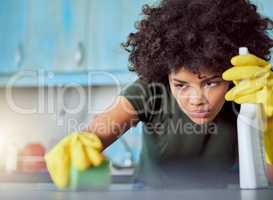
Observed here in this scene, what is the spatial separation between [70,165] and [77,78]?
1.81 meters

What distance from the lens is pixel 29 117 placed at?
279cm

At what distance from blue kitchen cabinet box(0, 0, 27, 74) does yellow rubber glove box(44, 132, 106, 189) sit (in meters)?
1.92

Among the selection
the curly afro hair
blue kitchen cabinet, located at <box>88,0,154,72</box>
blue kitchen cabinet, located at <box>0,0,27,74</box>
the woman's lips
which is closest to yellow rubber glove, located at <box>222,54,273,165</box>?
the curly afro hair

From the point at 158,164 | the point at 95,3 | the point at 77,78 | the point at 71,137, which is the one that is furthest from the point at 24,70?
the point at 71,137

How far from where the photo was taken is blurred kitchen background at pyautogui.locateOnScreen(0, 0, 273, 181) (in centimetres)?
245

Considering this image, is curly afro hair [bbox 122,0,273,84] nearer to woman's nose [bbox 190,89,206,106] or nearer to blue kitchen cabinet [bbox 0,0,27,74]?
woman's nose [bbox 190,89,206,106]

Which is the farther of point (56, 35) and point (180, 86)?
point (56, 35)

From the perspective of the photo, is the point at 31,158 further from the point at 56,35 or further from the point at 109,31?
the point at 109,31

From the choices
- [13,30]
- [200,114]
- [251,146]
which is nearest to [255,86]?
[251,146]

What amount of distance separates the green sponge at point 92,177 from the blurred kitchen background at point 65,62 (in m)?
1.63

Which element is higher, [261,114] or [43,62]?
[43,62]

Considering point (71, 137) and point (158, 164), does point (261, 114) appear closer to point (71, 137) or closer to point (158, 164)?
point (71, 137)

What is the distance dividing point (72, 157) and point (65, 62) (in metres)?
1.82

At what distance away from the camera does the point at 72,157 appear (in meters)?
0.73
